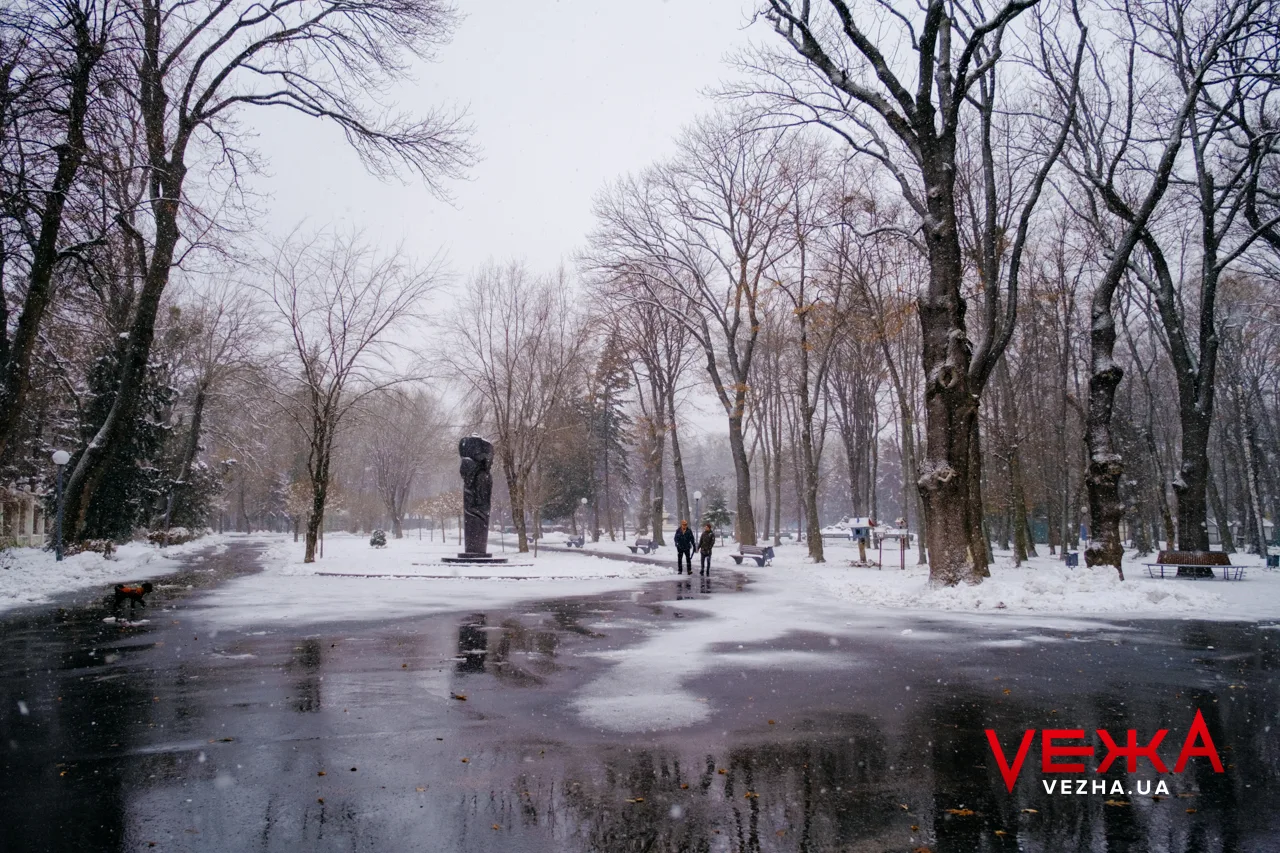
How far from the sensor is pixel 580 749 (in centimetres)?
583

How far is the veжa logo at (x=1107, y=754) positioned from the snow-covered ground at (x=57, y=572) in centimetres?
1664

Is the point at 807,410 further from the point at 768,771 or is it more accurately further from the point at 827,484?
the point at 827,484

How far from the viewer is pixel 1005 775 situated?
5.19 meters

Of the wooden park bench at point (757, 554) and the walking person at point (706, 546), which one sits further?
the wooden park bench at point (757, 554)

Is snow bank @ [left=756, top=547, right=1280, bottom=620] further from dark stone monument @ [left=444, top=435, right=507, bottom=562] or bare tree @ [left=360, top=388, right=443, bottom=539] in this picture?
bare tree @ [left=360, top=388, right=443, bottom=539]

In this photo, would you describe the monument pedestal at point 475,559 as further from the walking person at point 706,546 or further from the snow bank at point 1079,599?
the snow bank at point 1079,599

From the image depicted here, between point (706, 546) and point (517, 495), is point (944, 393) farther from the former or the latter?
point (517, 495)

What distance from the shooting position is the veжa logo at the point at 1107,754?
17.6 feet

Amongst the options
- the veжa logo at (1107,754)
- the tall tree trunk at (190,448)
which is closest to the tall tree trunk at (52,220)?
the veжa logo at (1107,754)

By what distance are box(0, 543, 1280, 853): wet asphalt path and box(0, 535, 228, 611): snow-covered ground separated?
26.0ft

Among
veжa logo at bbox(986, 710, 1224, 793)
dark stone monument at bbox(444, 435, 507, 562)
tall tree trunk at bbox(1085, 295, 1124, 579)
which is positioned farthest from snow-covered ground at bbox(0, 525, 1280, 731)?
dark stone monument at bbox(444, 435, 507, 562)

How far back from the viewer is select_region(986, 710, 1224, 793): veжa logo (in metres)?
5.38

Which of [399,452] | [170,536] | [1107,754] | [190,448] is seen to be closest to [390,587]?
[1107,754]

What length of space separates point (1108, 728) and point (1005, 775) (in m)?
1.80
